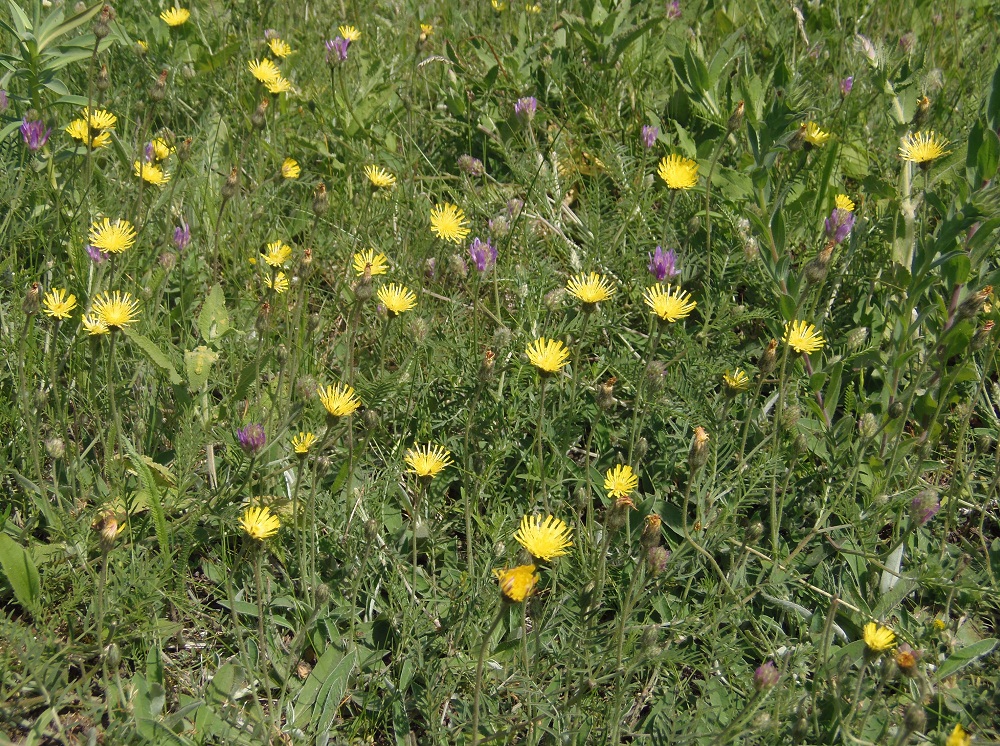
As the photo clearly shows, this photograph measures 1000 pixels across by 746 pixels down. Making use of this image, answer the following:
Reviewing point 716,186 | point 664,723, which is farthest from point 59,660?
point 716,186

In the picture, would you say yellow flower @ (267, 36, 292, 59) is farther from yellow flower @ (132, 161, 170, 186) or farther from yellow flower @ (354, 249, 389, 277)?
yellow flower @ (354, 249, 389, 277)

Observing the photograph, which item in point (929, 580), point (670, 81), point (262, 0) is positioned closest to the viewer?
point (929, 580)

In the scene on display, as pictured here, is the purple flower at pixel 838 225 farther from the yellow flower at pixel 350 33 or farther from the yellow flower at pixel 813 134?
the yellow flower at pixel 350 33

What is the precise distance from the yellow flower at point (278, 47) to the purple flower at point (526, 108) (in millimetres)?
840

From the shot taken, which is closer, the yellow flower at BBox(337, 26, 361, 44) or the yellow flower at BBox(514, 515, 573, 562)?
the yellow flower at BBox(514, 515, 573, 562)

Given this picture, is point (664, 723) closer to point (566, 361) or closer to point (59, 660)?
point (566, 361)

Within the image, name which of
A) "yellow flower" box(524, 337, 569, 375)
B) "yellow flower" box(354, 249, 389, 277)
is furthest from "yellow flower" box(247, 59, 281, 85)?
"yellow flower" box(524, 337, 569, 375)

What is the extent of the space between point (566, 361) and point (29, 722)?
1.33 m

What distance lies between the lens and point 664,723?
1.74 meters

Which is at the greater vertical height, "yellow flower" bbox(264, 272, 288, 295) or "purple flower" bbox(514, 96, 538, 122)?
"purple flower" bbox(514, 96, 538, 122)

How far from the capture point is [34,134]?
2396 mm

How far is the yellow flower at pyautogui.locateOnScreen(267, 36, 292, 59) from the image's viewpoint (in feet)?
10.0

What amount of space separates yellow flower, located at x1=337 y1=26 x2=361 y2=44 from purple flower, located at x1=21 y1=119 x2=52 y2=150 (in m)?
1.00

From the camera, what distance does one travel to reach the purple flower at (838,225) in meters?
2.27
